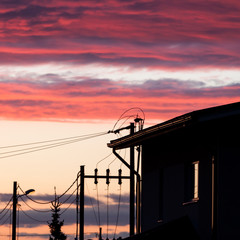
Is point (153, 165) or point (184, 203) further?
point (153, 165)

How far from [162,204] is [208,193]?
236 inches

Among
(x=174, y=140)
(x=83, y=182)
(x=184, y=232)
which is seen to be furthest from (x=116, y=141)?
(x=83, y=182)

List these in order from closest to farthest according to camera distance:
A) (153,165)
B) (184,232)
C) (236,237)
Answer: (236,237) → (184,232) → (153,165)

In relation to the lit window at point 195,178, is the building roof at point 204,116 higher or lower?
higher

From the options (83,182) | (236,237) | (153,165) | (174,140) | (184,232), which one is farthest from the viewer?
(83,182)

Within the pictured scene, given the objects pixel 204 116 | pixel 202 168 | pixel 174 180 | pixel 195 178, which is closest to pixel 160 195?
pixel 174 180

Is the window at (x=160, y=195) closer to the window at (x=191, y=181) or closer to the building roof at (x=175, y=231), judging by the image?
the window at (x=191, y=181)

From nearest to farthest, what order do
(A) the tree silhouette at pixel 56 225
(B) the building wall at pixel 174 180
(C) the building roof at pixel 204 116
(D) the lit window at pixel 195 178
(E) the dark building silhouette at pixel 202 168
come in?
1. (C) the building roof at pixel 204 116
2. (E) the dark building silhouette at pixel 202 168
3. (B) the building wall at pixel 174 180
4. (D) the lit window at pixel 195 178
5. (A) the tree silhouette at pixel 56 225

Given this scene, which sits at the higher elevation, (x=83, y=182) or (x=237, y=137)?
(x=83, y=182)

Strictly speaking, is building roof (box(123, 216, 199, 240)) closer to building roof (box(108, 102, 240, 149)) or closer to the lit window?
the lit window

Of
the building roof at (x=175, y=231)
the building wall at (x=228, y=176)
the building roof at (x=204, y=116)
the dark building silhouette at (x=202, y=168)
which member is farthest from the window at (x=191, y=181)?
the building roof at (x=204, y=116)

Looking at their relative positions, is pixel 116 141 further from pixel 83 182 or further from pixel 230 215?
pixel 83 182

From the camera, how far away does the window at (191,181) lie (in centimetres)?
3105

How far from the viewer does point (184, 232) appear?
3019 cm
